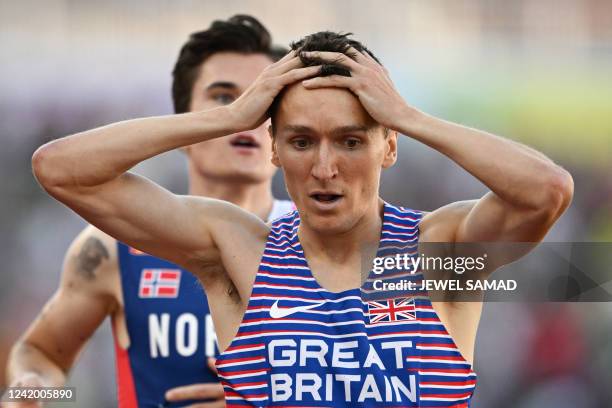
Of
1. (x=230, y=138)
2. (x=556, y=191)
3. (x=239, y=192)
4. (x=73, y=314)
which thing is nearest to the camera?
(x=556, y=191)

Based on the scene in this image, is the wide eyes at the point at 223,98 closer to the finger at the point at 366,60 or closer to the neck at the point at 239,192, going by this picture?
the neck at the point at 239,192

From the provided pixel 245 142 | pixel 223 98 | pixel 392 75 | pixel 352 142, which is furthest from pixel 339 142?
pixel 392 75

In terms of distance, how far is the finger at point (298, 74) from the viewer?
301 centimetres

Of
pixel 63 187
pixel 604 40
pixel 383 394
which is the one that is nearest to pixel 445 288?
pixel 383 394

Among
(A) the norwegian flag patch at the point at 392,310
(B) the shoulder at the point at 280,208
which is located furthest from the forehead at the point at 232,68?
(A) the norwegian flag patch at the point at 392,310

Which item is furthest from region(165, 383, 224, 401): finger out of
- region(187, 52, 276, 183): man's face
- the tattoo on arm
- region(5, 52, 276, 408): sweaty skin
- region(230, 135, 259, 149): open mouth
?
region(230, 135, 259, 149): open mouth

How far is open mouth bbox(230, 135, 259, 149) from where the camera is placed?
4863 mm

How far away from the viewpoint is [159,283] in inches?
188

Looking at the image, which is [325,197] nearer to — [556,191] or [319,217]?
[319,217]

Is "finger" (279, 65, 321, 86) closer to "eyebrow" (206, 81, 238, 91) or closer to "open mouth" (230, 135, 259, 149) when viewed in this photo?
"open mouth" (230, 135, 259, 149)

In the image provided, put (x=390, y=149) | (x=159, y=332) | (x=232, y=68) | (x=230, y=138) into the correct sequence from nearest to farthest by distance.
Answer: (x=390, y=149), (x=159, y=332), (x=230, y=138), (x=232, y=68)

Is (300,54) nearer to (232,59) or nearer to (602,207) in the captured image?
(232,59)

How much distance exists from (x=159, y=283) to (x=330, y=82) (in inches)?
82.3

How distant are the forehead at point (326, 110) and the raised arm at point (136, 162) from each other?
0.23 ft
